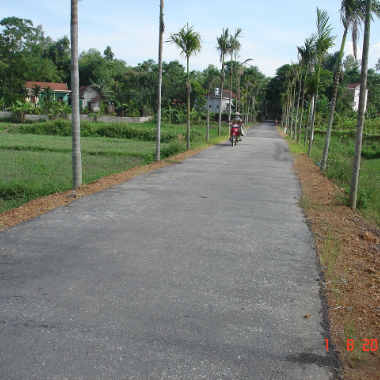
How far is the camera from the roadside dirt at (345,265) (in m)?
3.34

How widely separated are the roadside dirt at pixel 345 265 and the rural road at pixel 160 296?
176 millimetres

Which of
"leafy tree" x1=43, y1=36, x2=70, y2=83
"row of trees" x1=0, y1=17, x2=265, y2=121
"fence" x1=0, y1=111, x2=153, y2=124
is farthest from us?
"leafy tree" x1=43, y1=36, x2=70, y2=83

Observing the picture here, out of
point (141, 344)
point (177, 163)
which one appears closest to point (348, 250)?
point (141, 344)

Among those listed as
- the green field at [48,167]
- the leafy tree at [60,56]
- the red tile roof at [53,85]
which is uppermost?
the leafy tree at [60,56]

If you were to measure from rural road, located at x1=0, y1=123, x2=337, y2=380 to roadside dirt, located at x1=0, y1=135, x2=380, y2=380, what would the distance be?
0.18 m

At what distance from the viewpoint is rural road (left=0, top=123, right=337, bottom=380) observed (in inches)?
122

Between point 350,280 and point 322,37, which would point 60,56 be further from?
point 350,280

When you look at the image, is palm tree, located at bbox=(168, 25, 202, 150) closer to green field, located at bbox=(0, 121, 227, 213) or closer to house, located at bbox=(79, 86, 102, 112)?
green field, located at bbox=(0, 121, 227, 213)

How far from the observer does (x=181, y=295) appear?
420 cm

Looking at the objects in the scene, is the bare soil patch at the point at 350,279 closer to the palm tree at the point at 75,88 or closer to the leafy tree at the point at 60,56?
the palm tree at the point at 75,88

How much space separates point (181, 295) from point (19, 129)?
32.7m

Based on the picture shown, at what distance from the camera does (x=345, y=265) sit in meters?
5.23
